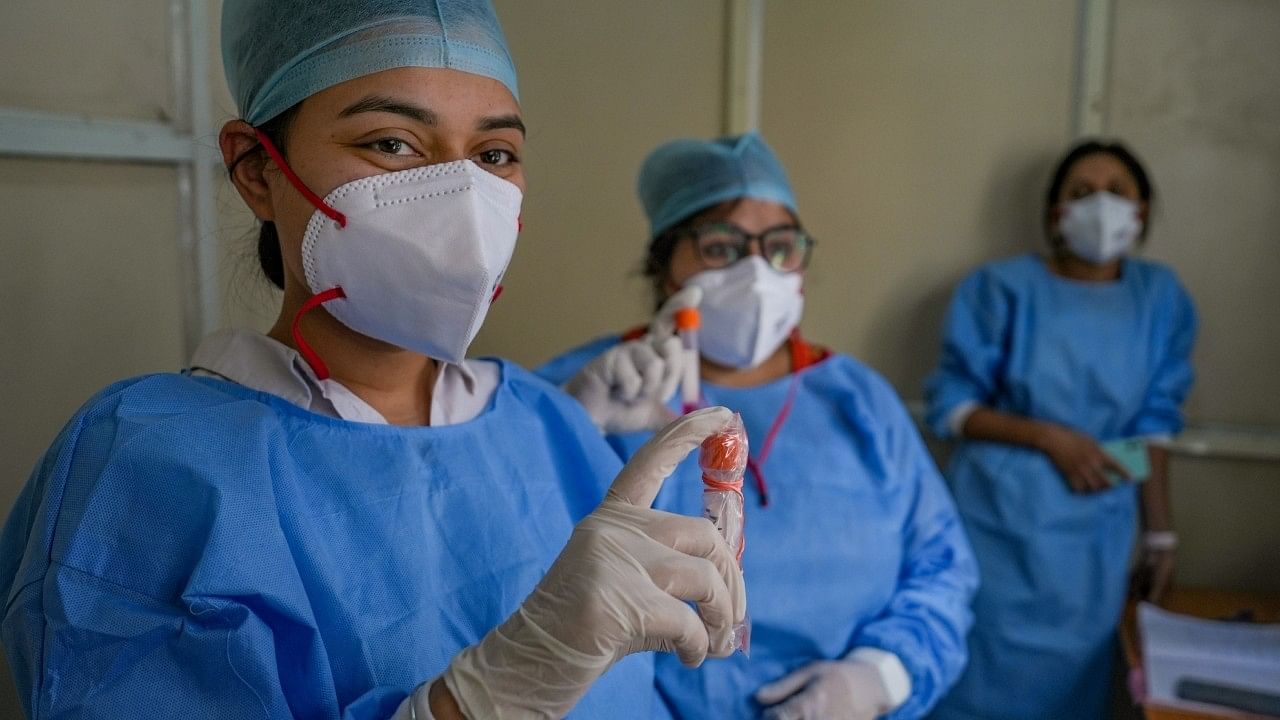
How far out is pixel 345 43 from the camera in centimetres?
94

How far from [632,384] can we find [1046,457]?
1317 millimetres

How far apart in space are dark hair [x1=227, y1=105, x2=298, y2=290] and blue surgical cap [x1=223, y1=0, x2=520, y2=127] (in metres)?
0.01

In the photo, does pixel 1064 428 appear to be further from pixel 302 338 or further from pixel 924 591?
pixel 302 338

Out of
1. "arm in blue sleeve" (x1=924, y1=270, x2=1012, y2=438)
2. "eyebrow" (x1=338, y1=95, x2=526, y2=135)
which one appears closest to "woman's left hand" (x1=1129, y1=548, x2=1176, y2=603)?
"arm in blue sleeve" (x1=924, y1=270, x2=1012, y2=438)

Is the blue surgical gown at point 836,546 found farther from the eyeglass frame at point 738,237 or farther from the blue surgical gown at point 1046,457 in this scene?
the blue surgical gown at point 1046,457

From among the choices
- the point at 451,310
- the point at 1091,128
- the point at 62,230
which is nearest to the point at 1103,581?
the point at 1091,128

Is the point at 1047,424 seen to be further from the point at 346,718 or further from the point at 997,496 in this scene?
the point at 346,718

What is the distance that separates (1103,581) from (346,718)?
6.49 ft

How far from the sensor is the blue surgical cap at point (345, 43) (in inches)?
37.1

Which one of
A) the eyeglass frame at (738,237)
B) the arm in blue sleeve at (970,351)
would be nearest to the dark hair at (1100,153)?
the arm in blue sleeve at (970,351)

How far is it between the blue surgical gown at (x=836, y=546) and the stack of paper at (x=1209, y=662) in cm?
49

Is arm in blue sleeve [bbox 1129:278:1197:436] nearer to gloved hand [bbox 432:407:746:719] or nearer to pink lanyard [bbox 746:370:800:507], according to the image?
pink lanyard [bbox 746:370:800:507]

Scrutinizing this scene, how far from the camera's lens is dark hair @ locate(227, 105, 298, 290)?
97 cm

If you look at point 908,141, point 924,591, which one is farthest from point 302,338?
point 908,141
